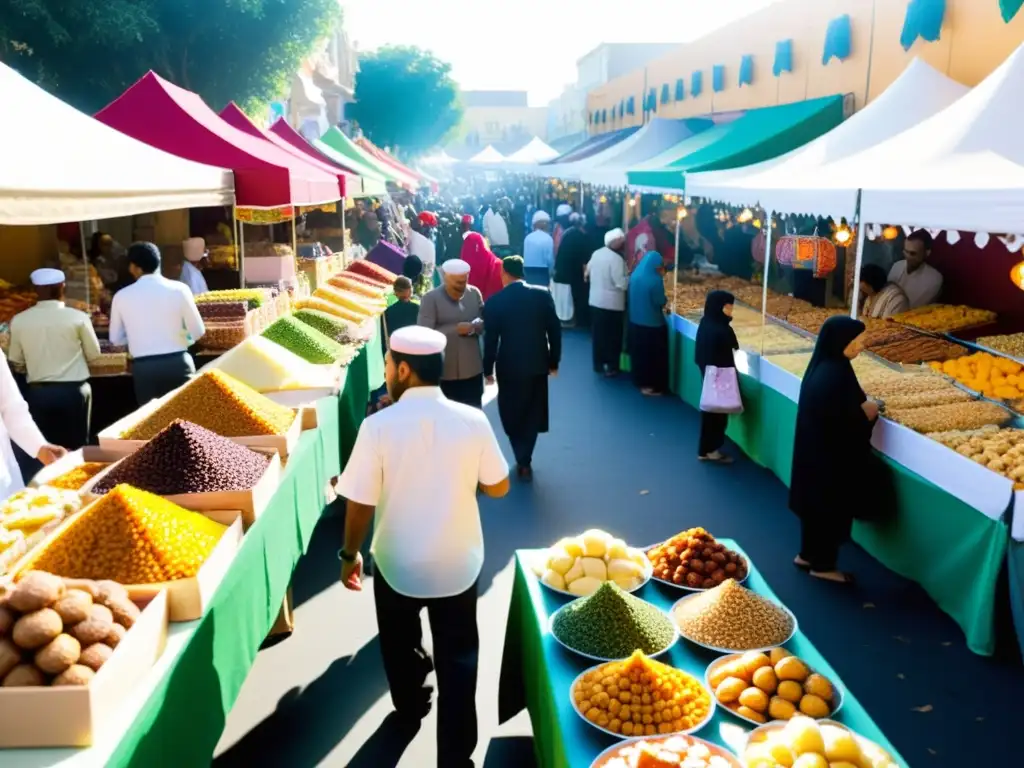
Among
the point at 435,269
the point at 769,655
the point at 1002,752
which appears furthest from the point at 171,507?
the point at 435,269

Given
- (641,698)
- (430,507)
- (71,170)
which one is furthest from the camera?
(71,170)

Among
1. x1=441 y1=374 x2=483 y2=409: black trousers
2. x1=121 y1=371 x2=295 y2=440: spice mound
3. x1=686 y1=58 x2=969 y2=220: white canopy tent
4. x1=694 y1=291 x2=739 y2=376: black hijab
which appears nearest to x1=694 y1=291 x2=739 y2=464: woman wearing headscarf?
x1=694 y1=291 x2=739 y2=376: black hijab

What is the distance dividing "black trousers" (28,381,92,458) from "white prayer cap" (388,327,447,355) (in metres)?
3.67

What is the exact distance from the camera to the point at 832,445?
217 inches

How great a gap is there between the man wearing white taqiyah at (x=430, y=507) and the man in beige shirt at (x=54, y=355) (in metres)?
3.39

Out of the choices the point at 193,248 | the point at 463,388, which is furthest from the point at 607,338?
the point at 193,248

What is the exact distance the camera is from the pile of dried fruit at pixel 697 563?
385 centimetres

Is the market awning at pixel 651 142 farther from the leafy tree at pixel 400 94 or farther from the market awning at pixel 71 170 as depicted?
the leafy tree at pixel 400 94

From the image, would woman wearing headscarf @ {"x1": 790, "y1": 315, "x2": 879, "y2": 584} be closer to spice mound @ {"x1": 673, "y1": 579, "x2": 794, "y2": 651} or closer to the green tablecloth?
the green tablecloth

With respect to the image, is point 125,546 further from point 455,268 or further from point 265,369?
point 455,268

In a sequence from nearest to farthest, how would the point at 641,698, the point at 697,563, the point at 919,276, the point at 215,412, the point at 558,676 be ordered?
1. the point at 641,698
2. the point at 558,676
3. the point at 697,563
4. the point at 215,412
5. the point at 919,276

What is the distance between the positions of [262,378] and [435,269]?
37.8 ft

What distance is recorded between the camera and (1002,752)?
3920 mm

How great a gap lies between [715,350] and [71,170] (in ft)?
17.3
